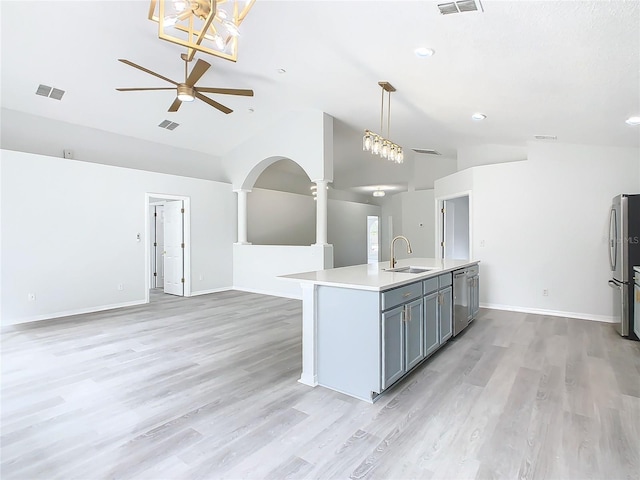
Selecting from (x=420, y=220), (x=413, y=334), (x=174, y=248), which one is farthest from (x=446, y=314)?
(x=420, y=220)

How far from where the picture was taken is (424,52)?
10.4 feet

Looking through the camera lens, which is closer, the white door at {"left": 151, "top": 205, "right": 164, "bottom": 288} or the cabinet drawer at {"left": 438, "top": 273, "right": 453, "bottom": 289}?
the cabinet drawer at {"left": 438, "top": 273, "right": 453, "bottom": 289}

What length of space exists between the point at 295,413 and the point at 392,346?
87 cm

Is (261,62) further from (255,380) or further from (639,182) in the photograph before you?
(639,182)

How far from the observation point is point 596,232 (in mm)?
5070

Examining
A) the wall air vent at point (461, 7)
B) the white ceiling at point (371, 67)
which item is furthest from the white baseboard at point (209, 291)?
the wall air vent at point (461, 7)

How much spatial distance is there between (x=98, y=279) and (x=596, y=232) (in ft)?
25.4

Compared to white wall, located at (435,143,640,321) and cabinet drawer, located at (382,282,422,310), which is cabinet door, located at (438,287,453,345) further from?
white wall, located at (435,143,640,321)

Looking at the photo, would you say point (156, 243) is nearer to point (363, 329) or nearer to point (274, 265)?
point (274, 265)

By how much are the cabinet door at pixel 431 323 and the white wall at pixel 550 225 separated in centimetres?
298

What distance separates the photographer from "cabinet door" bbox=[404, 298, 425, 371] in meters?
2.91

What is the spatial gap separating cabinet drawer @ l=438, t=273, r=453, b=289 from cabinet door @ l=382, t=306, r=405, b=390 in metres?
0.95

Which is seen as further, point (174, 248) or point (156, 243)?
point (156, 243)

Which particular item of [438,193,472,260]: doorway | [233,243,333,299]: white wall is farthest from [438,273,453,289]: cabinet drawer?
[438,193,472,260]: doorway
